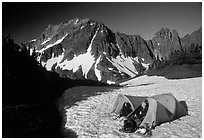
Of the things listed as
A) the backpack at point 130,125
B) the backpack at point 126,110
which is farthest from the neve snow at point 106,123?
the backpack at point 126,110

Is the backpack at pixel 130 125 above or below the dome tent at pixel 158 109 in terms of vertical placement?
below

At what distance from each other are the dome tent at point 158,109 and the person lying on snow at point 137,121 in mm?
296

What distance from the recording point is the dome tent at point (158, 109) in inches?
504

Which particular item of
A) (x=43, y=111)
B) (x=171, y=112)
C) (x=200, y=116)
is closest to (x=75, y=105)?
(x=43, y=111)

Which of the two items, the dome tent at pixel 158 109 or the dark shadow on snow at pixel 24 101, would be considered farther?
the dome tent at pixel 158 109

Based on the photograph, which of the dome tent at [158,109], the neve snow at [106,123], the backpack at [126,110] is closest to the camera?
the neve snow at [106,123]

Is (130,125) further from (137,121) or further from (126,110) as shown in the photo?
(126,110)

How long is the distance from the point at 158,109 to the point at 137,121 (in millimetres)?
1567

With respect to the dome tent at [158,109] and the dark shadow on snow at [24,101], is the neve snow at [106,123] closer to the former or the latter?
the dome tent at [158,109]

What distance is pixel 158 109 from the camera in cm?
1311

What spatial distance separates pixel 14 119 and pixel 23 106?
182 cm

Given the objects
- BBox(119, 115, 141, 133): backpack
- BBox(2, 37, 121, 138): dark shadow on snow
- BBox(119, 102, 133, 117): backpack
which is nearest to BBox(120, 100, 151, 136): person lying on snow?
BBox(119, 115, 141, 133): backpack

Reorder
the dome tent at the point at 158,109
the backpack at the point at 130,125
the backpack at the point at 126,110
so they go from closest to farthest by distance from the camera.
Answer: the backpack at the point at 130,125
the dome tent at the point at 158,109
the backpack at the point at 126,110

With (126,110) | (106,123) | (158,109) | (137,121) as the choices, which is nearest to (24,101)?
(106,123)
